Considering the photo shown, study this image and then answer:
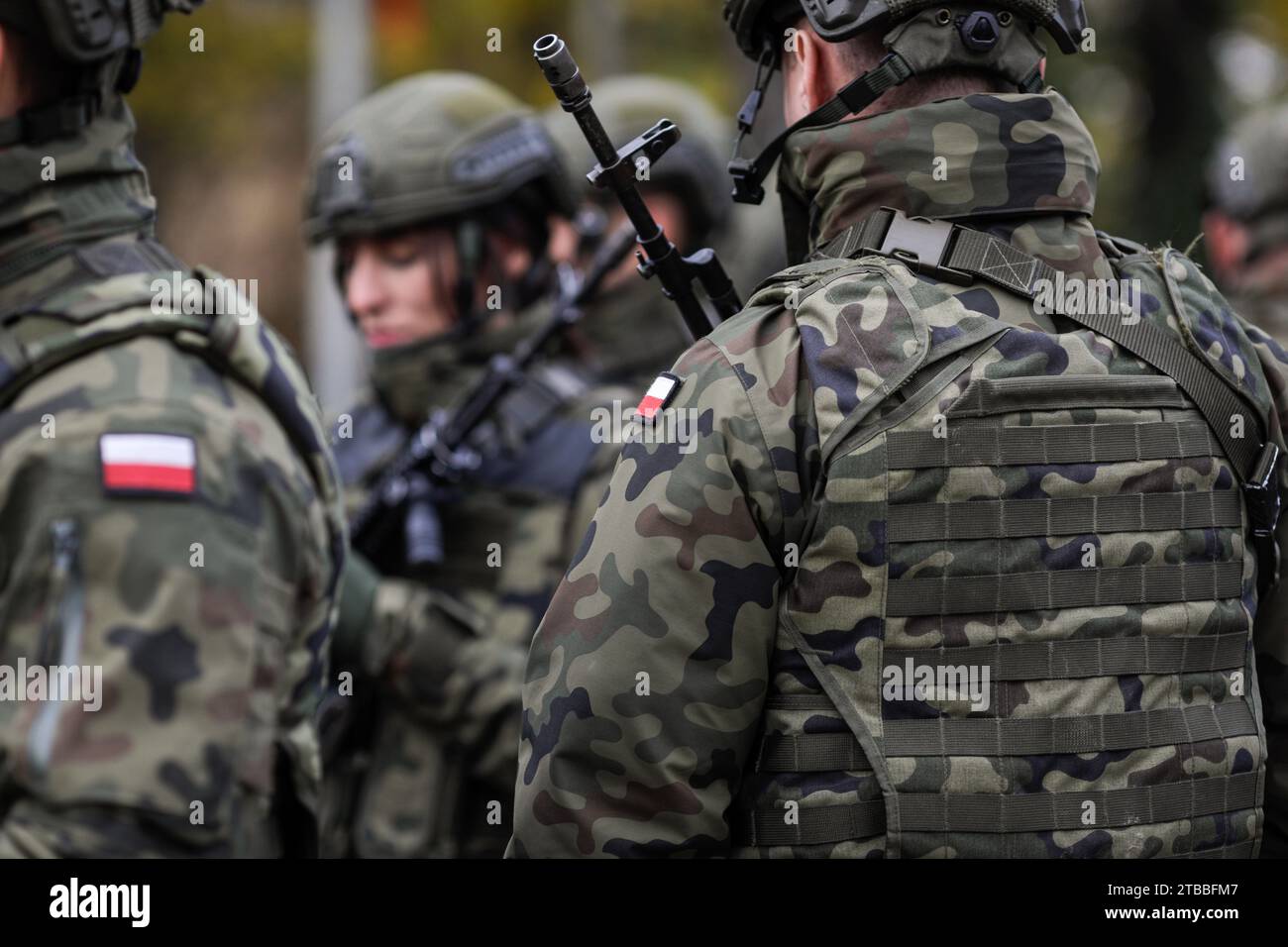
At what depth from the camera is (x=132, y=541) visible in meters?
2.29

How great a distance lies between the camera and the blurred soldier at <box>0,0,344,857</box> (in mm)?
2254

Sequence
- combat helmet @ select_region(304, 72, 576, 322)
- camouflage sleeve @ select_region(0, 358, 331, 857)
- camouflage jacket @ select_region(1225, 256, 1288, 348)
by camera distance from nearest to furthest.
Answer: camouflage sleeve @ select_region(0, 358, 331, 857) < combat helmet @ select_region(304, 72, 576, 322) < camouflage jacket @ select_region(1225, 256, 1288, 348)

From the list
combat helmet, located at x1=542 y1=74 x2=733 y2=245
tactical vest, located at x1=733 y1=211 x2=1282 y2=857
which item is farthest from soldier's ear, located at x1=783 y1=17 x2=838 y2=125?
combat helmet, located at x1=542 y1=74 x2=733 y2=245

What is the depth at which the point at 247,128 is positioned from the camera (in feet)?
62.7

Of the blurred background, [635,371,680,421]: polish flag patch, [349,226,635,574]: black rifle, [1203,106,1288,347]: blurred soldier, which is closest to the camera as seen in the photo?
[635,371,680,421]: polish flag patch

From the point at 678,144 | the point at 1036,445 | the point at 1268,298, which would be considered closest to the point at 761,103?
the point at 1036,445

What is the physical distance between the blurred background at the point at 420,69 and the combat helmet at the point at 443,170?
798 cm

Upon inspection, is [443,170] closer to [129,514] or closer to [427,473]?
[427,473]

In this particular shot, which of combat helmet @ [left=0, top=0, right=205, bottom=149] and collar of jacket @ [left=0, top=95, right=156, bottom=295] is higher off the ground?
combat helmet @ [left=0, top=0, right=205, bottom=149]

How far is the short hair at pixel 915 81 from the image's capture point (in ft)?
8.28

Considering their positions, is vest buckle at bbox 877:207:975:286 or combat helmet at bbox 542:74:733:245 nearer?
vest buckle at bbox 877:207:975:286

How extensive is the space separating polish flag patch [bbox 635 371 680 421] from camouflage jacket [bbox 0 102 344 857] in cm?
56

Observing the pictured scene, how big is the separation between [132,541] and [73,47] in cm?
86

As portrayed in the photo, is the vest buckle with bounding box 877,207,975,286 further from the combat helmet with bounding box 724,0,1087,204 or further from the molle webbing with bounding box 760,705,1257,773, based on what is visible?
the molle webbing with bounding box 760,705,1257,773
